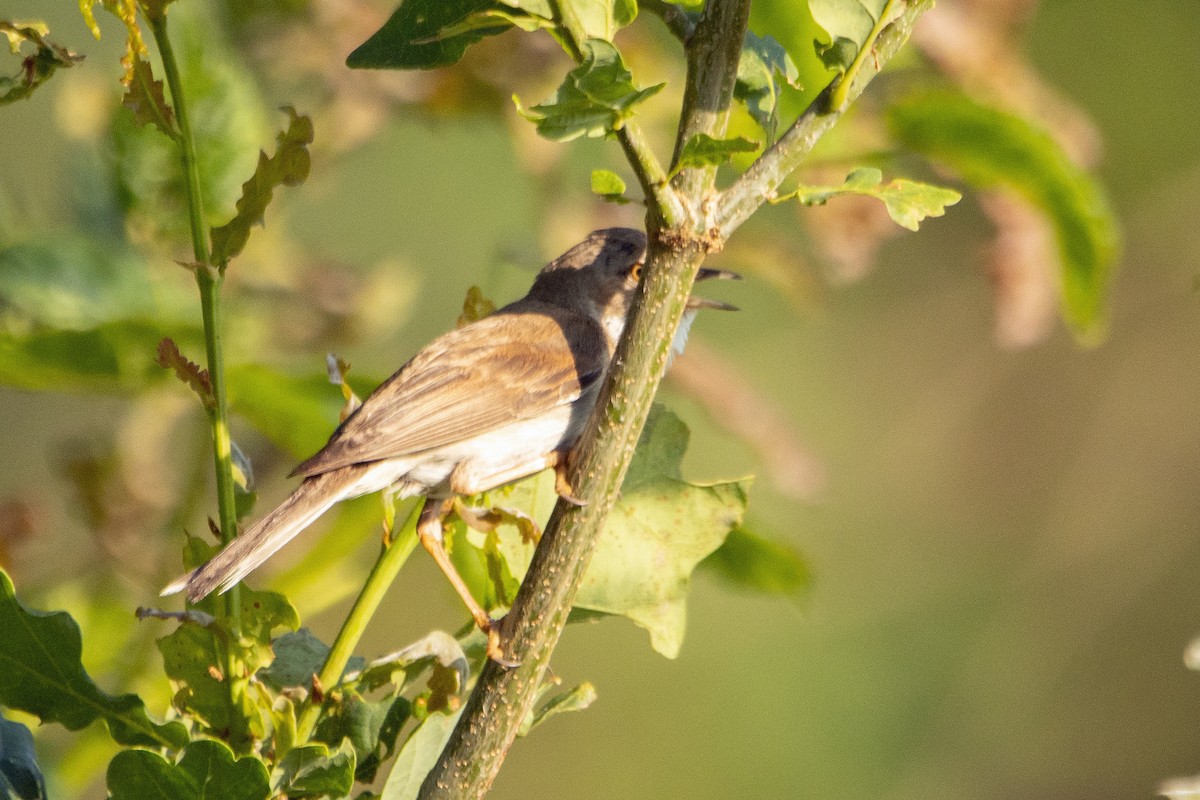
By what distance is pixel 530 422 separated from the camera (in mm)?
2725

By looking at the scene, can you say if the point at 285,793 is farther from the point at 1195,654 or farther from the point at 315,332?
the point at 315,332

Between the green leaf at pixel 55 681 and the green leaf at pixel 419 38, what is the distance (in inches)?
28.2

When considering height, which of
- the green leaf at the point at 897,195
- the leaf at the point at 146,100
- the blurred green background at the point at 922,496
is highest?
the green leaf at the point at 897,195

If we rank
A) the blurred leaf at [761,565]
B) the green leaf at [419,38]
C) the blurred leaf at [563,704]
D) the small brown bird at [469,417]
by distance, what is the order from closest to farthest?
the green leaf at [419,38], the blurred leaf at [563,704], the blurred leaf at [761,565], the small brown bird at [469,417]

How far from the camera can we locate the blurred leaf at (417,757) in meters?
1.49

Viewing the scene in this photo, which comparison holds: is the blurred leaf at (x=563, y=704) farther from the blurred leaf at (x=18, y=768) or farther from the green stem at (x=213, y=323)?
the blurred leaf at (x=18, y=768)

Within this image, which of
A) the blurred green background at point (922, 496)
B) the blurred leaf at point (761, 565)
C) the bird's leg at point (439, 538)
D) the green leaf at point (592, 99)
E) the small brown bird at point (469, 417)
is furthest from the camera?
the blurred green background at point (922, 496)

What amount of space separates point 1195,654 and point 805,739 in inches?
156

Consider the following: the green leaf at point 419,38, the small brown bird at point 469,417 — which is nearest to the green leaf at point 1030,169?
the small brown bird at point 469,417

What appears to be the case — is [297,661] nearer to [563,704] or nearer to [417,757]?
[417,757]

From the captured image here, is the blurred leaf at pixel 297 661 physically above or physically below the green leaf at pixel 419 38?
below

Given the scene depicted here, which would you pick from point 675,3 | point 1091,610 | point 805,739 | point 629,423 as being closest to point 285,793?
point 629,423

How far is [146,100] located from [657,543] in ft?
2.80

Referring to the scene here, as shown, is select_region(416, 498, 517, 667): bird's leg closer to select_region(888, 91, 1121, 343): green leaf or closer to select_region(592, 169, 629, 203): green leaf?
select_region(592, 169, 629, 203): green leaf
